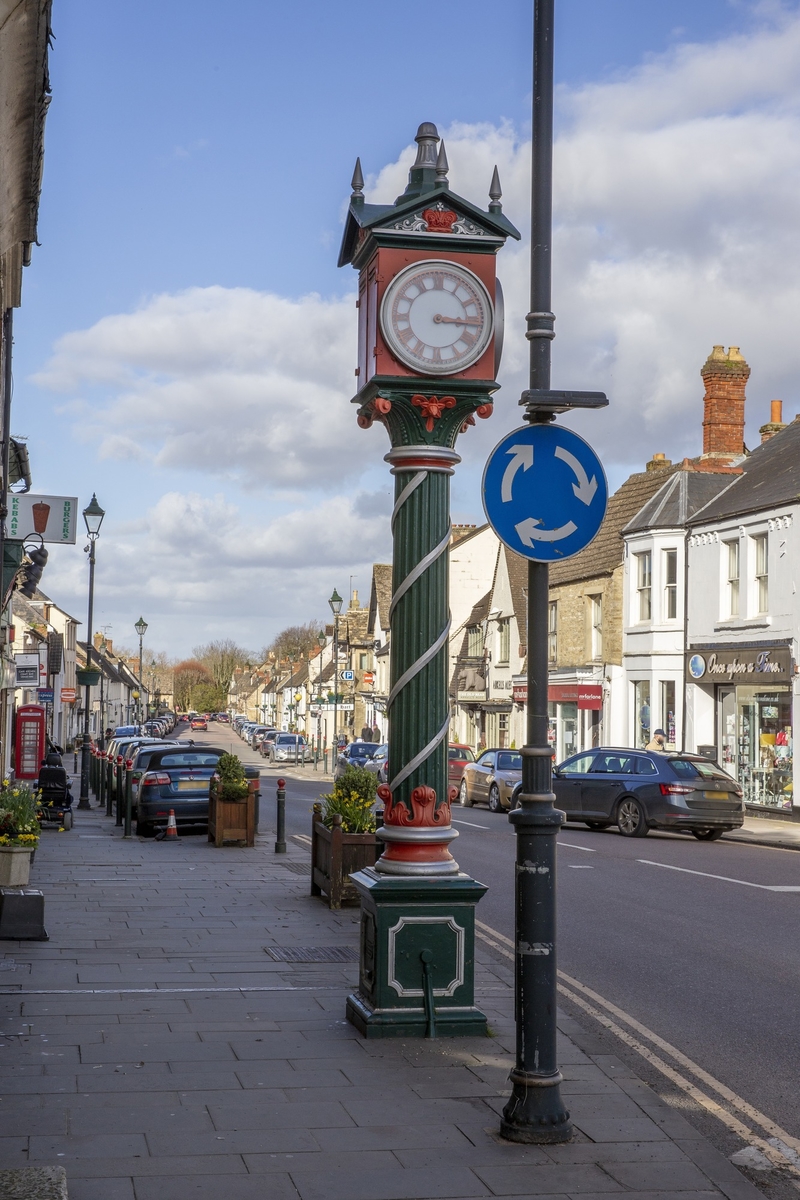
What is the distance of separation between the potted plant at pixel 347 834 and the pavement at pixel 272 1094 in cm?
195

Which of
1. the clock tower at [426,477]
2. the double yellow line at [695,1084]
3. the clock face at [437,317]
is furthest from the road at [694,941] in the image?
the clock face at [437,317]

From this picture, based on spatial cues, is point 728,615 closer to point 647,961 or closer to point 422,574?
point 647,961

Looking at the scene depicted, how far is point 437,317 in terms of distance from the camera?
27.0ft

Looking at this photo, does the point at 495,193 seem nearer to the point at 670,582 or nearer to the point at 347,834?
the point at 347,834

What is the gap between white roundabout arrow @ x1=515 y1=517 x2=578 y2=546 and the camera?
618cm

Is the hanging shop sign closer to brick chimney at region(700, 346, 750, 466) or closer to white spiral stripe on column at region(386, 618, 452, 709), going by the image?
brick chimney at region(700, 346, 750, 466)

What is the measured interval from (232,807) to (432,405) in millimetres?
13387

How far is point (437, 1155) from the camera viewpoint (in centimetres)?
563

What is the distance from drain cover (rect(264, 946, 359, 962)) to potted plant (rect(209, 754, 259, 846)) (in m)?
9.39

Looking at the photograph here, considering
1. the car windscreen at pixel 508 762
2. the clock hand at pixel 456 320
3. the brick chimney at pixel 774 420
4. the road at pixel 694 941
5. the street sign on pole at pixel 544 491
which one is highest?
the brick chimney at pixel 774 420

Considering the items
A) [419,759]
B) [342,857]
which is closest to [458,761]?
[342,857]

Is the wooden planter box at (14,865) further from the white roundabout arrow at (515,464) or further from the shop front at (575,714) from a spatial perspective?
the shop front at (575,714)

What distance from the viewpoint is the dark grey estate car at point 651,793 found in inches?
925

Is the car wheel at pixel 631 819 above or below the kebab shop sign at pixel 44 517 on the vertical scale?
below
